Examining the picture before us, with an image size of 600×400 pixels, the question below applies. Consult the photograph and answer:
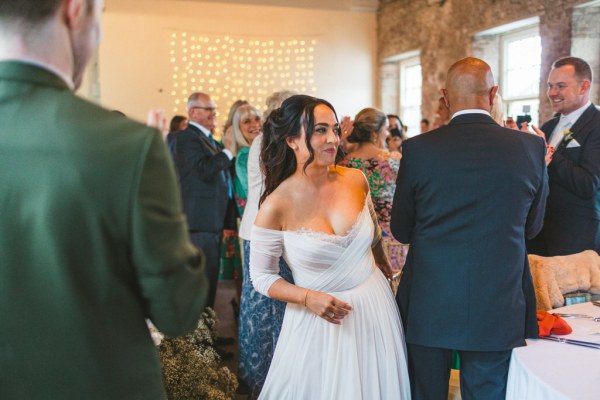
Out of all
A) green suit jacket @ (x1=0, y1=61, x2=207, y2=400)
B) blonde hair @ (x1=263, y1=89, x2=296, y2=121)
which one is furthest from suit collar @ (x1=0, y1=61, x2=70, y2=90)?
blonde hair @ (x1=263, y1=89, x2=296, y2=121)

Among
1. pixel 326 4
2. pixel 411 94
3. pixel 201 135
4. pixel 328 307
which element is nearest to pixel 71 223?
pixel 328 307

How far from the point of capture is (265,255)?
2.22m

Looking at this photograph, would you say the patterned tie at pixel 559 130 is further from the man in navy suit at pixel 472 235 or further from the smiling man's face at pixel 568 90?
the man in navy suit at pixel 472 235

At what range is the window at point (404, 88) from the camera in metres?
10.7

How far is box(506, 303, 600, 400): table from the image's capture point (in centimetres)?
156

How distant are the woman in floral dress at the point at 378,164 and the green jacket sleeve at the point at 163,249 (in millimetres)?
2927

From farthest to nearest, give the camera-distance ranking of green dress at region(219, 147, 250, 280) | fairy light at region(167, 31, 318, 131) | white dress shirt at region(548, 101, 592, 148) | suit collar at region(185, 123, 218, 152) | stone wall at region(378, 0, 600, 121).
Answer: fairy light at region(167, 31, 318, 131), stone wall at region(378, 0, 600, 121), suit collar at region(185, 123, 218, 152), green dress at region(219, 147, 250, 280), white dress shirt at region(548, 101, 592, 148)

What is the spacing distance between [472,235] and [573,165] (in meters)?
1.28

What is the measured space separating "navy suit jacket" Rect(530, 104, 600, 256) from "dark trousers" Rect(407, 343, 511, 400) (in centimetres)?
134

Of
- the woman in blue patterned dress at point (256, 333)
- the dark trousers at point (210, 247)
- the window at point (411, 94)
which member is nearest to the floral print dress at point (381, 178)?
the woman in blue patterned dress at point (256, 333)

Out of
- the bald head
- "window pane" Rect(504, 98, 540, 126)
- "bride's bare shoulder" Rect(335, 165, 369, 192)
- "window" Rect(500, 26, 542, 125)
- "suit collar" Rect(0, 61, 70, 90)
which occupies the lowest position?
"bride's bare shoulder" Rect(335, 165, 369, 192)

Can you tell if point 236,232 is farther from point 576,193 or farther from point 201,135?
point 576,193

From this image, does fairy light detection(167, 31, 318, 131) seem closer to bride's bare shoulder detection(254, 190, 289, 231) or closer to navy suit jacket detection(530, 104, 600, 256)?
navy suit jacket detection(530, 104, 600, 256)

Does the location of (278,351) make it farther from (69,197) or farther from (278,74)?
(278,74)
